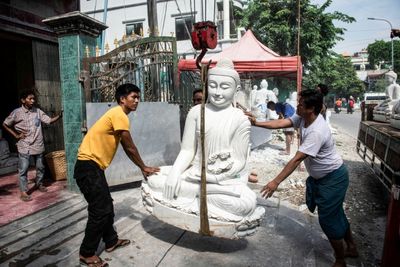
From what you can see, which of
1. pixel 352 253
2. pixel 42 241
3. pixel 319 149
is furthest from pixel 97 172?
pixel 352 253

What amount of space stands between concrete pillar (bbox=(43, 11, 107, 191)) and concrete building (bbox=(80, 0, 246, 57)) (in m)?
11.6

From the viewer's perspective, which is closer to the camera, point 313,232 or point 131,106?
point 131,106

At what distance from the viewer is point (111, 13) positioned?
18.4 metres

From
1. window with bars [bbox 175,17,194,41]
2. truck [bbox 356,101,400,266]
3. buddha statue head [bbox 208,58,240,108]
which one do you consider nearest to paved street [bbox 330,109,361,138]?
truck [bbox 356,101,400,266]

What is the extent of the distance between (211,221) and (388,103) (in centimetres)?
506

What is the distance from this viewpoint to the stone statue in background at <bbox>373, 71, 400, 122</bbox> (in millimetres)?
5616

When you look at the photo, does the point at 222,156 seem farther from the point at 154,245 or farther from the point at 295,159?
the point at 154,245

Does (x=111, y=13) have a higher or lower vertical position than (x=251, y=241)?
higher

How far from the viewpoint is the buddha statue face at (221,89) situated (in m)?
2.99

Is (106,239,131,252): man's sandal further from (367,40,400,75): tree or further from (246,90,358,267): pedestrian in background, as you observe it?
(367,40,400,75): tree

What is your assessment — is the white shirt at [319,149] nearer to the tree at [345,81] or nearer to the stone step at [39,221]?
the stone step at [39,221]

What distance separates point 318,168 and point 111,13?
18.6 meters

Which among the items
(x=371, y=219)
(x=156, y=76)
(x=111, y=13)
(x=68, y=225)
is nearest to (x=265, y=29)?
(x=111, y=13)

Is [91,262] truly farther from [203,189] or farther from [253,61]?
[253,61]
